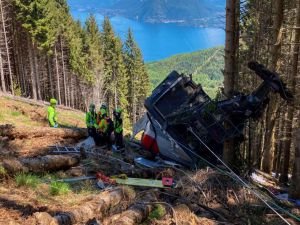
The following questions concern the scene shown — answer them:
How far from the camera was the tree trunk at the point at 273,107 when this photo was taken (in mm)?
13602

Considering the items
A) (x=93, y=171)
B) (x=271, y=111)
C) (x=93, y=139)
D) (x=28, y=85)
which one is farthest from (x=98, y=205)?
(x=28, y=85)

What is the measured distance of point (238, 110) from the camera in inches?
414

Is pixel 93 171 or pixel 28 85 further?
pixel 28 85

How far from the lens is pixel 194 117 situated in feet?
36.1

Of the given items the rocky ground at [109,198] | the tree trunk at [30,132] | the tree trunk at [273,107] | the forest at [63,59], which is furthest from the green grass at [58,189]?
the forest at [63,59]

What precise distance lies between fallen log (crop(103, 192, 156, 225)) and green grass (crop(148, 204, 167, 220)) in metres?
0.07

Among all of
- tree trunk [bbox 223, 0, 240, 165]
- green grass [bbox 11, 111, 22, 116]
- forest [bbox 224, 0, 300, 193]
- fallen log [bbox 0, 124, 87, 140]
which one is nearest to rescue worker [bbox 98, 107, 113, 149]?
fallen log [bbox 0, 124, 87, 140]

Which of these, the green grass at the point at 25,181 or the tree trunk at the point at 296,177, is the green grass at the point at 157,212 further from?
the tree trunk at the point at 296,177

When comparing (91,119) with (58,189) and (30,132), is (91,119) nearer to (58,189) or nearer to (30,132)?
(30,132)

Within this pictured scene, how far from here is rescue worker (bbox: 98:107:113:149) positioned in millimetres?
12942

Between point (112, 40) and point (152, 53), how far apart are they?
139118 millimetres

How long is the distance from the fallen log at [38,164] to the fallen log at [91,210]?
6.42 feet

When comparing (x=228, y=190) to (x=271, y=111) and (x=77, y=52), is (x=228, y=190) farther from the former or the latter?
(x=77, y=52)

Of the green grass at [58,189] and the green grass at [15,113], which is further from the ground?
the green grass at [58,189]
